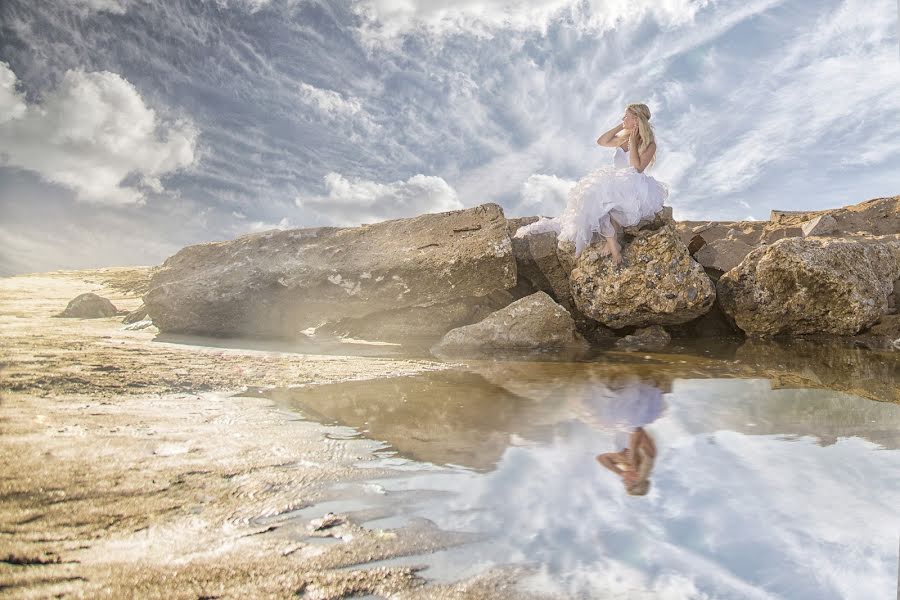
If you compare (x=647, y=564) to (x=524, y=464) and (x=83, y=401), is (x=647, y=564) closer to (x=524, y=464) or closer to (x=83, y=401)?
(x=524, y=464)

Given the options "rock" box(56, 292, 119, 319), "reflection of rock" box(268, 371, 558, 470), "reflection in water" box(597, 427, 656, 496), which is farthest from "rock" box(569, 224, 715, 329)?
"rock" box(56, 292, 119, 319)

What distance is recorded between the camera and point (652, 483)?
193 centimetres

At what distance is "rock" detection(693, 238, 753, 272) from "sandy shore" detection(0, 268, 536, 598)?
7.85 metres

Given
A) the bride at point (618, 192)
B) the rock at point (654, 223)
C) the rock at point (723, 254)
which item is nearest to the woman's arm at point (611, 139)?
the bride at point (618, 192)

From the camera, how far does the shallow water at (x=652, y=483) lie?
137 centimetres

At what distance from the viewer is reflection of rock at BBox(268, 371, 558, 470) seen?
93.1 inches

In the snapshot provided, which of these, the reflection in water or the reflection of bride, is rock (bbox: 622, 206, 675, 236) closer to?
the reflection of bride

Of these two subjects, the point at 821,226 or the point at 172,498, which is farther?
the point at 821,226

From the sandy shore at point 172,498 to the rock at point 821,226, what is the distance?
970cm

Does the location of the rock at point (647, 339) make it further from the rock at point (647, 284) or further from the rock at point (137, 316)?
the rock at point (137, 316)

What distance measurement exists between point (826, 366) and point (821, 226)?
6.03 metres

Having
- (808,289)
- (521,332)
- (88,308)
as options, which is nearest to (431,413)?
(521,332)

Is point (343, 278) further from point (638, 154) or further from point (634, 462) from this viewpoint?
point (634, 462)

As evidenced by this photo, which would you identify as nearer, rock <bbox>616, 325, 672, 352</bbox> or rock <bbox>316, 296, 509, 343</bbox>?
rock <bbox>616, 325, 672, 352</bbox>
